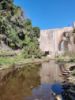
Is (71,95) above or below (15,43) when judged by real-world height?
below

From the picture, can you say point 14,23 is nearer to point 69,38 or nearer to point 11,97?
point 69,38

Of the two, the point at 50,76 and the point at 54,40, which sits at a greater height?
the point at 54,40

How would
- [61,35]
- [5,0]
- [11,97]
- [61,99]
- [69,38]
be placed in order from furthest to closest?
1. [61,35]
2. [69,38]
3. [5,0]
4. [11,97]
5. [61,99]

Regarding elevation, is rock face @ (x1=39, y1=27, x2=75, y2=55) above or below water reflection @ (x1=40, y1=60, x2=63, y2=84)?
above

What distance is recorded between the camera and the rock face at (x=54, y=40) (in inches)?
1855

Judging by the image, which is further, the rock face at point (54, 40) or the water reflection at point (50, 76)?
the rock face at point (54, 40)

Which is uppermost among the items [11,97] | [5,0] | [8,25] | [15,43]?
[5,0]

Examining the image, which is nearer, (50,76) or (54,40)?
(50,76)

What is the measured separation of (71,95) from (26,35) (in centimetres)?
3659

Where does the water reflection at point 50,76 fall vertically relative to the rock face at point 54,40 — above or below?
below

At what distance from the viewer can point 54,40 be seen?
4900 cm

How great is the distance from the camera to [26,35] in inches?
1748

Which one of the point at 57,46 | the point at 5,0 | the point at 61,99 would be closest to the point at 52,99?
the point at 61,99

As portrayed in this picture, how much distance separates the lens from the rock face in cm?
4712
